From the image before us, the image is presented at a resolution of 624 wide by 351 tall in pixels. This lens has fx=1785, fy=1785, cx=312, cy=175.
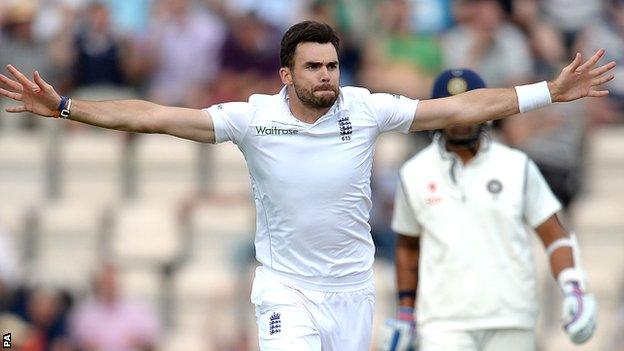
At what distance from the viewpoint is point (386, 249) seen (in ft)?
43.9

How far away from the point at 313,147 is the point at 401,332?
65.4 inches

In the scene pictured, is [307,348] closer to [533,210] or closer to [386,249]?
[533,210]

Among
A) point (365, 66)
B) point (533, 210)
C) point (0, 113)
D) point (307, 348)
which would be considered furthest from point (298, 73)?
point (0, 113)

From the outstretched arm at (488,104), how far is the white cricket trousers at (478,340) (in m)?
1.34

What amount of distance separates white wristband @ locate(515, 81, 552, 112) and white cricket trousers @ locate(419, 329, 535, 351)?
4.58 ft

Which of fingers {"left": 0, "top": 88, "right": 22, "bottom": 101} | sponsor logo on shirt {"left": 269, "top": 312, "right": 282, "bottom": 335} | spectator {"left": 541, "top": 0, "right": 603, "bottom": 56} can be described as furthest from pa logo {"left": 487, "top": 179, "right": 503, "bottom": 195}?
spectator {"left": 541, "top": 0, "right": 603, "bottom": 56}

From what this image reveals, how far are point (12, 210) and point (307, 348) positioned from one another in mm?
7644

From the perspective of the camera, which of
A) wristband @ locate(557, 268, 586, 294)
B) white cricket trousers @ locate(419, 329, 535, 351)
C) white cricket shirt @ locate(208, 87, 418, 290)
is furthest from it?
wristband @ locate(557, 268, 586, 294)

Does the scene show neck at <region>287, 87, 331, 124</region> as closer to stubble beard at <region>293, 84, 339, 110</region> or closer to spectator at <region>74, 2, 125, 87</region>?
stubble beard at <region>293, 84, 339, 110</region>

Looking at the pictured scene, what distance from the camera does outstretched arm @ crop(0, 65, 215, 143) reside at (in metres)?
7.41

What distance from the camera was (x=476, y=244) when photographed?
28.5 feet

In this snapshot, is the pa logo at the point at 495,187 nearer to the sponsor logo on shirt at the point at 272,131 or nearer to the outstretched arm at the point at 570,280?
the outstretched arm at the point at 570,280

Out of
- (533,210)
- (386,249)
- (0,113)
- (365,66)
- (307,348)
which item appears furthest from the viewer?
(0,113)

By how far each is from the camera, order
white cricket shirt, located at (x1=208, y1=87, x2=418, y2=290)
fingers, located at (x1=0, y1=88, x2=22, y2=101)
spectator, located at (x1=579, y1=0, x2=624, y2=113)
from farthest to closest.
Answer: spectator, located at (x1=579, y1=0, x2=624, y2=113) → white cricket shirt, located at (x1=208, y1=87, x2=418, y2=290) → fingers, located at (x1=0, y1=88, x2=22, y2=101)
